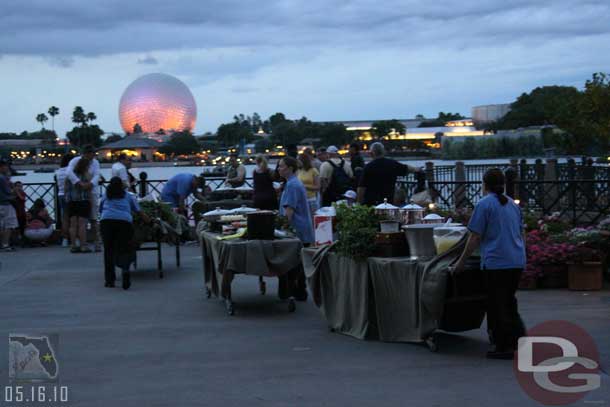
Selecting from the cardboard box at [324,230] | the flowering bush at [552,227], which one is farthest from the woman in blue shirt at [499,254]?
the flowering bush at [552,227]

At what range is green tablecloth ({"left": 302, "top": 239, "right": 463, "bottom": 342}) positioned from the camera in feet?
26.6

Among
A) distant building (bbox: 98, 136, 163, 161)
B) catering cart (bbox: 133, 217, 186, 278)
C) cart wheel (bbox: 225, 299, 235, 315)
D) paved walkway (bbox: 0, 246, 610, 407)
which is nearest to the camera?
paved walkway (bbox: 0, 246, 610, 407)

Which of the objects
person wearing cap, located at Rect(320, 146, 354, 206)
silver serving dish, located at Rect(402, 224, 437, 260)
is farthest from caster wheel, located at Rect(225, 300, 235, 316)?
person wearing cap, located at Rect(320, 146, 354, 206)

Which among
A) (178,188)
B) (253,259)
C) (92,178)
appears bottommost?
(253,259)

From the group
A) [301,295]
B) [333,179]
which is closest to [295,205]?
[301,295]

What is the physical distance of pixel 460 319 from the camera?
8.42 m

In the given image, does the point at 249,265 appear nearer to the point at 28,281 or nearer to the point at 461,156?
the point at 28,281

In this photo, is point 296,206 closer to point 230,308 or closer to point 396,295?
point 230,308

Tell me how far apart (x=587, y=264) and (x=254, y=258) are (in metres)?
4.55

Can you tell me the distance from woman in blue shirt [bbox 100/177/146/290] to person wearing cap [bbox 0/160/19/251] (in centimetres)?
667

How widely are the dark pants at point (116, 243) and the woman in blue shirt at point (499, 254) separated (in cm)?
689

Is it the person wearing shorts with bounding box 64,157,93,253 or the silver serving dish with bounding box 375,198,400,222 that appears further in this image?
the person wearing shorts with bounding box 64,157,93,253

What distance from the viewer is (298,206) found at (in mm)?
11938

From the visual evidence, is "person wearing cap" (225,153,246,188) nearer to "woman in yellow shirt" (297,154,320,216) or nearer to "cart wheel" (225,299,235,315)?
"woman in yellow shirt" (297,154,320,216)
